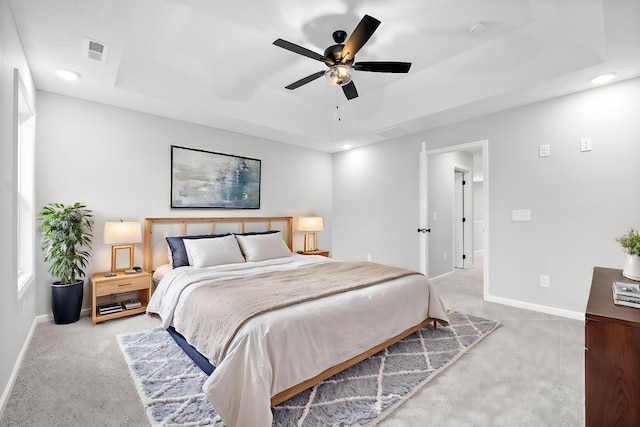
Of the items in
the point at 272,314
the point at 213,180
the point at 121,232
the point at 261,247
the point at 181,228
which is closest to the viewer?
the point at 272,314

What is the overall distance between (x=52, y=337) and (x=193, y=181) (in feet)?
7.23

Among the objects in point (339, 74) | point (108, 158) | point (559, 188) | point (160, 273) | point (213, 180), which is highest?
point (339, 74)

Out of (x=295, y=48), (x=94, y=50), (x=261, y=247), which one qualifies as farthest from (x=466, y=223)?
(x=94, y=50)

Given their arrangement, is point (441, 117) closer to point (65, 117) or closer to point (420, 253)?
point (420, 253)

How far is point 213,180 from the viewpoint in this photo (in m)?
4.25

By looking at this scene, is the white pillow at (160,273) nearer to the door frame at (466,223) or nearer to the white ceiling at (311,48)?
the white ceiling at (311,48)

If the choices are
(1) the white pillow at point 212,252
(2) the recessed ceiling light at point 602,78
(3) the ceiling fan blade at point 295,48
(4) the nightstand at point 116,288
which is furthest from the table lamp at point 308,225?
(2) the recessed ceiling light at point 602,78

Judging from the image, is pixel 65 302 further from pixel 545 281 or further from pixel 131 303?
pixel 545 281

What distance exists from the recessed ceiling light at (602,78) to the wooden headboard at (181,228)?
4.27m

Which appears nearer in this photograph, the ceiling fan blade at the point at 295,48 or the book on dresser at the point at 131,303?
the ceiling fan blade at the point at 295,48

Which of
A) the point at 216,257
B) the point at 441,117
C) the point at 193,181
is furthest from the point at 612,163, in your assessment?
the point at 193,181

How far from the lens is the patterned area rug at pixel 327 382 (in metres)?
1.72

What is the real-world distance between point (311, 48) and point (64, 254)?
3.25m

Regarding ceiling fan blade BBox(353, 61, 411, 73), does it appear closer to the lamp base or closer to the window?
the window
